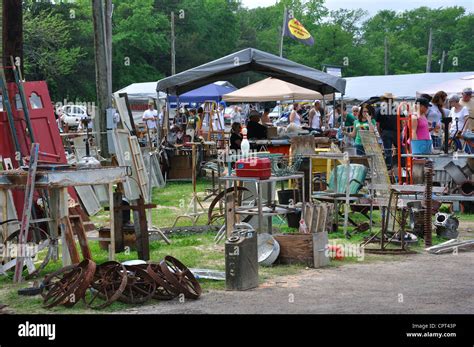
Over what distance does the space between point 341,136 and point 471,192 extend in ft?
28.0

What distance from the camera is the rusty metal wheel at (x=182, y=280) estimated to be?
834 cm

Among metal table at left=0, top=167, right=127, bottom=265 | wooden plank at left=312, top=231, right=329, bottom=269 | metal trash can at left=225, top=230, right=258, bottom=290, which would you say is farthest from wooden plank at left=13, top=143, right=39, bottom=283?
wooden plank at left=312, top=231, right=329, bottom=269

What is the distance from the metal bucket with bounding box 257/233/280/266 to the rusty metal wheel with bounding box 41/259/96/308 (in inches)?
97.8

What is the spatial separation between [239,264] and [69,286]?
67.5 inches

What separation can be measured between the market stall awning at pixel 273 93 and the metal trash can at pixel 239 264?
19.1 m

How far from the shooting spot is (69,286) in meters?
8.27

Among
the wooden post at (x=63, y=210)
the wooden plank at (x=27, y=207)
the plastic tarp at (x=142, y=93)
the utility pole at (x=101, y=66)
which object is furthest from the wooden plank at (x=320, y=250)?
the plastic tarp at (x=142, y=93)

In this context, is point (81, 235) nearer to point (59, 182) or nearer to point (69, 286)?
point (59, 182)

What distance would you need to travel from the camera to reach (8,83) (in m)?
12.0

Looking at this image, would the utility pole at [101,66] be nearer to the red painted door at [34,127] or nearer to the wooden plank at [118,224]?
the red painted door at [34,127]

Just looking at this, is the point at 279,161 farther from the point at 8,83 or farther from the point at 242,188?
the point at 8,83

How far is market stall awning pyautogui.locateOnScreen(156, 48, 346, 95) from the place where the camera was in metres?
18.6

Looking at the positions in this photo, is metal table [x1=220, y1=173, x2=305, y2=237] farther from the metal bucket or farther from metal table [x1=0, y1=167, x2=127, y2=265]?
metal table [x1=0, y1=167, x2=127, y2=265]

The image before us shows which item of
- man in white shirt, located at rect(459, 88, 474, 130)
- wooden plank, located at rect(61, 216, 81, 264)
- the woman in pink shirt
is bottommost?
wooden plank, located at rect(61, 216, 81, 264)
